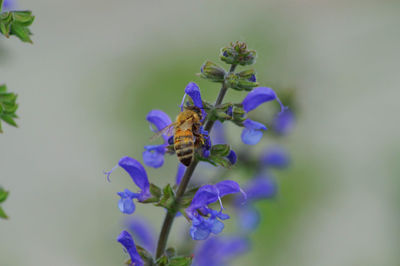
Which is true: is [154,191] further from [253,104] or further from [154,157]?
[253,104]

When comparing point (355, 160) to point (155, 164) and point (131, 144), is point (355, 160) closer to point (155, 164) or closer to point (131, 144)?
point (131, 144)

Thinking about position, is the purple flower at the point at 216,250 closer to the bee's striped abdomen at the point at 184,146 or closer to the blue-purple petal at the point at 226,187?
the blue-purple petal at the point at 226,187

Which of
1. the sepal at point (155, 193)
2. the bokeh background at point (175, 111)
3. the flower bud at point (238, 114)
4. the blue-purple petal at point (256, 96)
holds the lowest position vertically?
the bokeh background at point (175, 111)

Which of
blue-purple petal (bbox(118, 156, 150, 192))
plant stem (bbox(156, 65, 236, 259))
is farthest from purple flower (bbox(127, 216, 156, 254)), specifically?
plant stem (bbox(156, 65, 236, 259))

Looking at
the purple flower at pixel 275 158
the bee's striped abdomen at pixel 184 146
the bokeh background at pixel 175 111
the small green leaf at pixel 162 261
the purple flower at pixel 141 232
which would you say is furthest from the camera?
the bokeh background at pixel 175 111

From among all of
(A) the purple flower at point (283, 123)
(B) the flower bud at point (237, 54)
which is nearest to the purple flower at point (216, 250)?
(A) the purple flower at point (283, 123)

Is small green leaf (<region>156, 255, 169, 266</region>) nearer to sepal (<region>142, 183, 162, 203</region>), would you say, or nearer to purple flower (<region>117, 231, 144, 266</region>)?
purple flower (<region>117, 231, 144, 266</region>)
